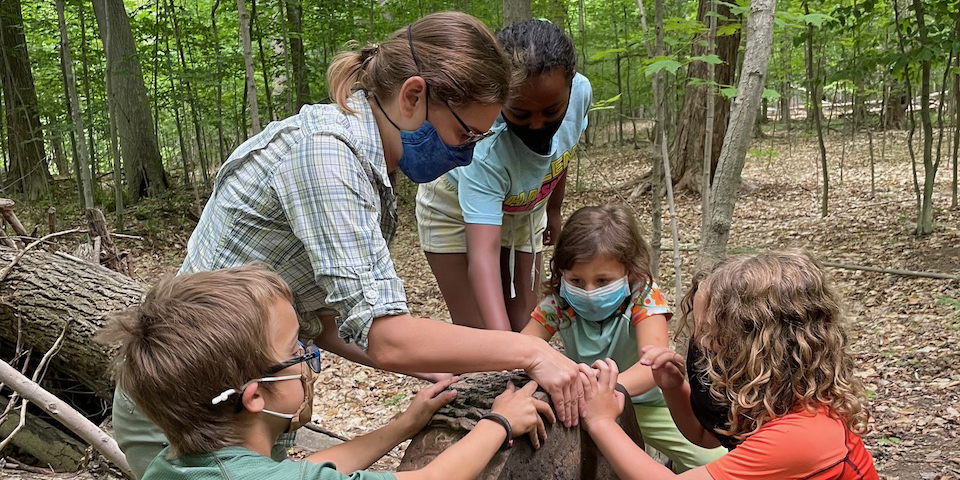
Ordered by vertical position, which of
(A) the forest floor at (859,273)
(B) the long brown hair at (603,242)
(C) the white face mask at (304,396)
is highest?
(B) the long brown hair at (603,242)

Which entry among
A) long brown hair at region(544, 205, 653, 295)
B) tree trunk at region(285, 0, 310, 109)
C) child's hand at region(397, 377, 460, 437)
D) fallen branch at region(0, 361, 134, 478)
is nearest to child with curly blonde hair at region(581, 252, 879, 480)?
child's hand at region(397, 377, 460, 437)

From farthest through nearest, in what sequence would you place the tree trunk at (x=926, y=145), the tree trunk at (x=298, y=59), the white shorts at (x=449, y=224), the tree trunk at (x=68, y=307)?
the tree trunk at (x=298, y=59), the tree trunk at (x=926, y=145), the tree trunk at (x=68, y=307), the white shorts at (x=449, y=224)

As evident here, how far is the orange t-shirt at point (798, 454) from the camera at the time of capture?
161cm

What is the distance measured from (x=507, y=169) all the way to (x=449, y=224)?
37 cm

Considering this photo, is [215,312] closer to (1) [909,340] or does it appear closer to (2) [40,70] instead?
(1) [909,340]

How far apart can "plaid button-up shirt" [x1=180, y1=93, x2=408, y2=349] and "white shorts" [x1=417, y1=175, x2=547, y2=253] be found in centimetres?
93

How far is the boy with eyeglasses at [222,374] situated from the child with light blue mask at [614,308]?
3.09 feet

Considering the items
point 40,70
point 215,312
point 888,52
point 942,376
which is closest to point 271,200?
point 215,312

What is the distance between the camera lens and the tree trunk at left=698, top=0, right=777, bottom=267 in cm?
268

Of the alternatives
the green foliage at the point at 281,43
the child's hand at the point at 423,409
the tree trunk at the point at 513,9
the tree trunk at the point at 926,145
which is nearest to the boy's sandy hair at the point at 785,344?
the child's hand at the point at 423,409

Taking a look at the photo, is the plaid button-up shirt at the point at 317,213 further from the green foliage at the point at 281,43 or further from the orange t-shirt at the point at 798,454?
the green foliage at the point at 281,43

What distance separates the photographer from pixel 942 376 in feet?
13.8

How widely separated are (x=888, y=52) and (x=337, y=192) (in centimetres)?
624

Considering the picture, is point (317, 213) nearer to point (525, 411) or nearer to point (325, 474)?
point (325, 474)
